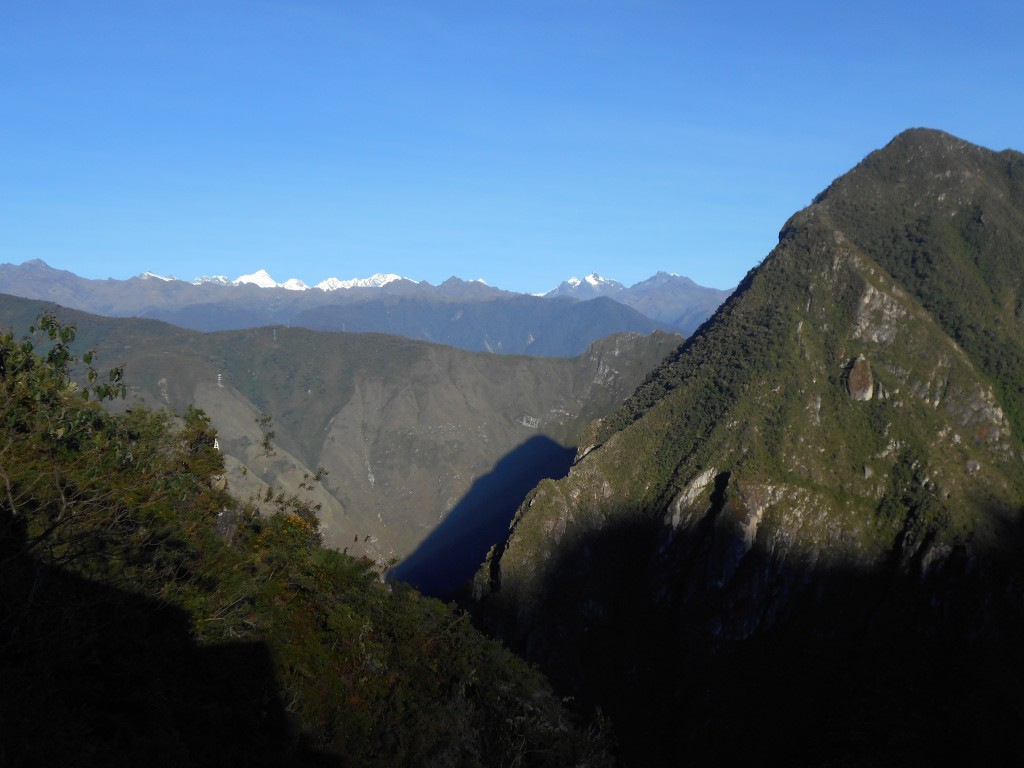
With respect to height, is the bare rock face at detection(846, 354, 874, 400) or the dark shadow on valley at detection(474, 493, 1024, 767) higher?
the bare rock face at detection(846, 354, 874, 400)

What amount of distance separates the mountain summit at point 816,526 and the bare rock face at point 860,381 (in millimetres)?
442

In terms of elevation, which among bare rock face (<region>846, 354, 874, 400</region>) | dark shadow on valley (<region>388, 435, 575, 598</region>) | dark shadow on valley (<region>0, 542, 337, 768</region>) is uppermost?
bare rock face (<region>846, 354, 874, 400</region>)

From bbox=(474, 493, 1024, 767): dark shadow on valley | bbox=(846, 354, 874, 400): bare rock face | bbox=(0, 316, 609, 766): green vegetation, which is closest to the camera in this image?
bbox=(0, 316, 609, 766): green vegetation

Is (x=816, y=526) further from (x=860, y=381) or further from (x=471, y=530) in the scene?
(x=471, y=530)

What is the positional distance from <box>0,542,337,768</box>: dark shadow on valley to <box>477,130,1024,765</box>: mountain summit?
59955 millimetres

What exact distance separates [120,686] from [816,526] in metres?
91.9

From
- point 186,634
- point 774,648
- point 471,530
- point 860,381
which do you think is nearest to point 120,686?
point 186,634

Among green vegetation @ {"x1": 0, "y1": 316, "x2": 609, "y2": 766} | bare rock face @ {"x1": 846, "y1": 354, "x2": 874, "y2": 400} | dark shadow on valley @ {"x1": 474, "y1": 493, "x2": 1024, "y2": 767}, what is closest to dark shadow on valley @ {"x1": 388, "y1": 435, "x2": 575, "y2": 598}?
dark shadow on valley @ {"x1": 474, "y1": 493, "x2": 1024, "y2": 767}

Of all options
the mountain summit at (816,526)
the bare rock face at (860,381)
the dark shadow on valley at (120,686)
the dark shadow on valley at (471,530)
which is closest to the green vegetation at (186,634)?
the dark shadow on valley at (120,686)

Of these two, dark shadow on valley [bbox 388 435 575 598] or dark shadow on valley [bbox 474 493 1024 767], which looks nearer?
dark shadow on valley [bbox 474 493 1024 767]

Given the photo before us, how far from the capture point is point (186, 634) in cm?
2098

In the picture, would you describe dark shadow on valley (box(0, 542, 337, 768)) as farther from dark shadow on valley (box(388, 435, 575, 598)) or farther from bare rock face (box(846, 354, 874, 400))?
bare rock face (box(846, 354, 874, 400))

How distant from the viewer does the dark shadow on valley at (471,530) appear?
146m

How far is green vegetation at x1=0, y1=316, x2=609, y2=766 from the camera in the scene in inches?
618
